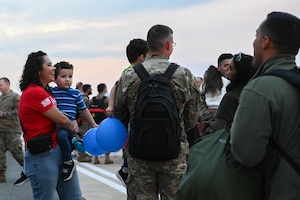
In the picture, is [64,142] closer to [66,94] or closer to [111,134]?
[111,134]

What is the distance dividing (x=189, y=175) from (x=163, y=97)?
1337mm

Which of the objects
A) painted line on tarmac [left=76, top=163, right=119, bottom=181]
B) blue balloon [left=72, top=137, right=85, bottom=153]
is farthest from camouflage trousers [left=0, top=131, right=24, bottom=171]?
blue balloon [left=72, top=137, right=85, bottom=153]

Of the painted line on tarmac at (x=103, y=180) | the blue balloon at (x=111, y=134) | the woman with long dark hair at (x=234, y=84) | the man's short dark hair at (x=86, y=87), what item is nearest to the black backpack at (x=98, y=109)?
the man's short dark hair at (x=86, y=87)

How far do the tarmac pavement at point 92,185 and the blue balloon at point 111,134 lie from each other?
11.1 ft

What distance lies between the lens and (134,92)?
13.5 ft

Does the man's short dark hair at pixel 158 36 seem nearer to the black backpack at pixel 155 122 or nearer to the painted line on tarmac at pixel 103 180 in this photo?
the black backpack at pixel 155 122

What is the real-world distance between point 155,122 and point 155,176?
0.59 meters

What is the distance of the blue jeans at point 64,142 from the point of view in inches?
183

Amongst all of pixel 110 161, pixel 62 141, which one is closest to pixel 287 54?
pixel 62 141

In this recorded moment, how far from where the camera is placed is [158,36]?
425cm

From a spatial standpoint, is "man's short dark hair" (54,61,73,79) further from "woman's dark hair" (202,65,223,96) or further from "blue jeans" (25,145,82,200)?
"woman's dark hair" (202,65,223,96)

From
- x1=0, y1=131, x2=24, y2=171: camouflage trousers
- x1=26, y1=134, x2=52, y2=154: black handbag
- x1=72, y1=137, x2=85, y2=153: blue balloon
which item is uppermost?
x1=26, y1=134, x2=52, y2=154: black handbag

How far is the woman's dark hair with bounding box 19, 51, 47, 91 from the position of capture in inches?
183


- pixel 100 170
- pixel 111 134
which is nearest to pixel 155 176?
pixel 111 134
